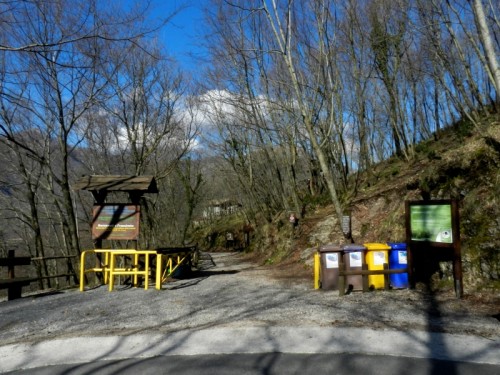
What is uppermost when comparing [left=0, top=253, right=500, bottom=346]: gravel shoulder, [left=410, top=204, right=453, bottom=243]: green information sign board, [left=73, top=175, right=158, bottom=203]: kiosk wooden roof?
[left=73, top=175, right=158, bottom=203]: kiosk wooden roof

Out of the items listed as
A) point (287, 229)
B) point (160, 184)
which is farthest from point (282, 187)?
point (160, 184)

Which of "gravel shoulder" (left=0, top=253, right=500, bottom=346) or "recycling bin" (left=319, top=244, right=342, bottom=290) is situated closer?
"gravel shoulder" (left=0, top=253, right=500, bottom=346)

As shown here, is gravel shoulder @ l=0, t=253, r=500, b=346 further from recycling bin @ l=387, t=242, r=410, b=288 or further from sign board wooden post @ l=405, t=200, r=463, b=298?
sign board wooden post @ l=405, t=200, r=463, b=298

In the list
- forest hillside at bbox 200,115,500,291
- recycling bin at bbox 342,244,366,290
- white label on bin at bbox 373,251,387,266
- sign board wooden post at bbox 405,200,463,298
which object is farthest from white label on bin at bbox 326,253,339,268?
forest hillside at bbox 200,115,500,291

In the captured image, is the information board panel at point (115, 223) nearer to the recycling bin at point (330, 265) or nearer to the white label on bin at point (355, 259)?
the recycling bin at point (330, 265)

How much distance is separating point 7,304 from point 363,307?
811 cm

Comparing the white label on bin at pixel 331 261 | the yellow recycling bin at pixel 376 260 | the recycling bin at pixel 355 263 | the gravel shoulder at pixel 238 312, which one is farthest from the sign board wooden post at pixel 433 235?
the white label on bin at pixel 331 261

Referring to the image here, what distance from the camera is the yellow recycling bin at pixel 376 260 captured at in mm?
9344

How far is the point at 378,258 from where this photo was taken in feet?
31.0

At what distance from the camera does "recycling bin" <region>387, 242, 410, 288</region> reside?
9.34 m

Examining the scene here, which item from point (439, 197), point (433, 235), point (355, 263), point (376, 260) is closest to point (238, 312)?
point (355, 263)

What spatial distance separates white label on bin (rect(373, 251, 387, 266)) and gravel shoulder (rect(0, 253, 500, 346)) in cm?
72

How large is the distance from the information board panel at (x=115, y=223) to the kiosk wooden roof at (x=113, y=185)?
45 centimetres

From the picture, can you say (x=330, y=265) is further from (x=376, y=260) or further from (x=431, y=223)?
(x=431, y=223)
